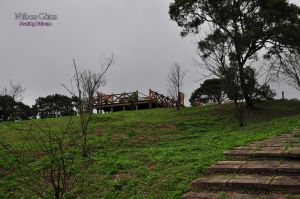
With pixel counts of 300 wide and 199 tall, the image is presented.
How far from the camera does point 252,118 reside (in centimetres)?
2103

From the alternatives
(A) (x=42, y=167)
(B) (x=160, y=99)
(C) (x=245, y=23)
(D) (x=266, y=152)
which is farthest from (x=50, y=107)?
(D) (x=266, y=152)

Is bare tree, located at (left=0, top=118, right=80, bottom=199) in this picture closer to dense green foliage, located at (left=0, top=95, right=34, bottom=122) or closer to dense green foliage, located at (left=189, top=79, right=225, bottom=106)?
dense green foliage, located at (left=0, top=95, right=34, bottom=122)

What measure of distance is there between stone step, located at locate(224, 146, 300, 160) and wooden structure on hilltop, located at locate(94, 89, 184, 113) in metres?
23.5

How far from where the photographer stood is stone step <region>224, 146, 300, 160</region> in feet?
26.4

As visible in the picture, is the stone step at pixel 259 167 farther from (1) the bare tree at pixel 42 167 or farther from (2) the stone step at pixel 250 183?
(1) the bare tree at pixel 42 167

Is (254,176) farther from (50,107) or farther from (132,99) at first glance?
(50,107)

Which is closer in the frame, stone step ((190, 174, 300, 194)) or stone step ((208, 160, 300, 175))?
stone step ((190, 174, 300, 194))

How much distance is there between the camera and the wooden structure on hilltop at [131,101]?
1297 inches

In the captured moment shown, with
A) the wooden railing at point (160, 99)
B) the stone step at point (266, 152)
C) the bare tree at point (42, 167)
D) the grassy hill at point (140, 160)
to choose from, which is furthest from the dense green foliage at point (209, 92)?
the stone step at point (266, 152)

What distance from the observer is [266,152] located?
8.50m

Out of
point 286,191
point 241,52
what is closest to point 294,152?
point 286,191

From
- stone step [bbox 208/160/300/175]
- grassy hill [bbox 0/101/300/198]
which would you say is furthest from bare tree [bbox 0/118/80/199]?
stone step [bbox 208/160/300/175]

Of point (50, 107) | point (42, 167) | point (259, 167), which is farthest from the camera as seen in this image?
point (50, 107)

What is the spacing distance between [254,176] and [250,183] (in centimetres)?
50
